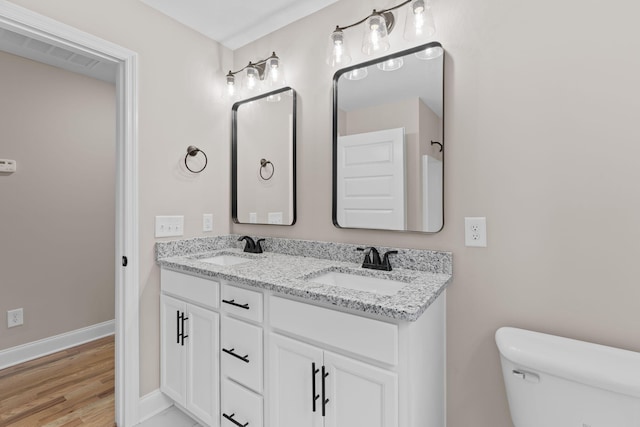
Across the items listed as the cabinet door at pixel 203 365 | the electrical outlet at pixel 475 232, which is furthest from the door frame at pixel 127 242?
the electrical outlet at pixel 475 232

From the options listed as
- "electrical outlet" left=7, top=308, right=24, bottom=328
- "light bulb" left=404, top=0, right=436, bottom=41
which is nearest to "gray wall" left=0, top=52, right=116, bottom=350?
"electrical outlet" left=7, top=308, right=24, bottom=328

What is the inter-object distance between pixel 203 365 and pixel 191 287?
400 mm

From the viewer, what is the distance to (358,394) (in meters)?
1.04

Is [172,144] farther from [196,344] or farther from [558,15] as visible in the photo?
[558,15]

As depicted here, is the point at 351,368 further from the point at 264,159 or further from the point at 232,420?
the point at 264,159

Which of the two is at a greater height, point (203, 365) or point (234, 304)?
point (234, 304)

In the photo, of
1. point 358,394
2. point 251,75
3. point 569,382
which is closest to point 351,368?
point 358,394

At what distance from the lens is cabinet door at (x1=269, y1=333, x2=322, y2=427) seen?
114cm

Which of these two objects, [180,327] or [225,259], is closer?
[180,327]

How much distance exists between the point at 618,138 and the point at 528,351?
80 cm

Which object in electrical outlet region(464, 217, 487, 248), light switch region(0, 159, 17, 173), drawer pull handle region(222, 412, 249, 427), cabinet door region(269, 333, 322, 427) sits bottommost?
drawer pull handle region(222, 412, 249, 427)

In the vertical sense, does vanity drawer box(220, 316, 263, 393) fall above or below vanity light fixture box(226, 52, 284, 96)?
below

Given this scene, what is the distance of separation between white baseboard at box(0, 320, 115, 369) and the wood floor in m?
0.05

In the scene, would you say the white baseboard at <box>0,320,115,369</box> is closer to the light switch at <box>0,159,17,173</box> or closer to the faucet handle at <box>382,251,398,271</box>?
the light switch at <box>0,159,17,173</box>
